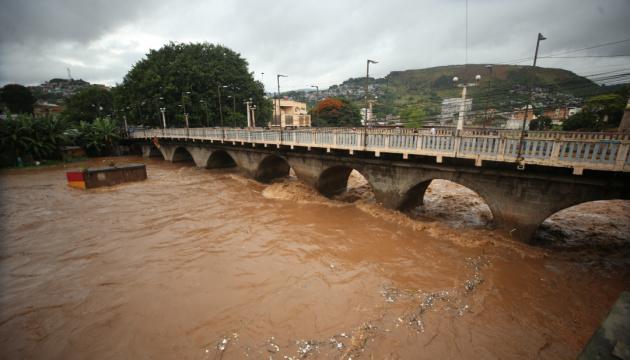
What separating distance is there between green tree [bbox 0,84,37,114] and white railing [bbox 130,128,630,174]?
8550 centimetres

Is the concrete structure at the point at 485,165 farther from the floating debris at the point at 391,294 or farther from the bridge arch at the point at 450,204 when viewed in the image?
the floating debris at the point at 391,294

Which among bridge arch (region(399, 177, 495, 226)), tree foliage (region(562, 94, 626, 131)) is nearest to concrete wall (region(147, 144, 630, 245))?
bridge arch (region(399, 177, 495, 226))

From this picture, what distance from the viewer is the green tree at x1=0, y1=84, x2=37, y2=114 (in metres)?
62.4

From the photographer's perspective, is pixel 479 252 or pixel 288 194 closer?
pixel 479 252

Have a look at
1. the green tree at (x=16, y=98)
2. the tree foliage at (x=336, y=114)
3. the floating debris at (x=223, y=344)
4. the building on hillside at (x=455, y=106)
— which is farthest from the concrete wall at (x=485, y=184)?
the green tree at (x=16, y=98)

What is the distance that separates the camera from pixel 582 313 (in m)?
7.13

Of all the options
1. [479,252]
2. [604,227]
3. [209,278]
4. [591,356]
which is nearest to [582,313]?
[479,252]

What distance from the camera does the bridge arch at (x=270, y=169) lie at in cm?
2167

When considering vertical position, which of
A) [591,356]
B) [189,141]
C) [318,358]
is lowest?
[318,358]

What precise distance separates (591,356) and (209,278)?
888 centimetres

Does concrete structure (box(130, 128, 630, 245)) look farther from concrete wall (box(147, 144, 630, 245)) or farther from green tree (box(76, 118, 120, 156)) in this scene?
green tree (box(76, 118, 120, 156))

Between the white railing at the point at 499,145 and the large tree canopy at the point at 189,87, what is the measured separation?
24929 millimetres

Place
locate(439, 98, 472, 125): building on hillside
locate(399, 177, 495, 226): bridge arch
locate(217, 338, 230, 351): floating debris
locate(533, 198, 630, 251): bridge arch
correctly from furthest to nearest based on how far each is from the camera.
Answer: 1. locate(399, 177, 495, 226): bridge arch
2. locate(439, 98, 472, 125): building on hillside
3. locate(533, 198, 630, 251): bridge arch
4. locate(217, 338, 230, 351): floating debris

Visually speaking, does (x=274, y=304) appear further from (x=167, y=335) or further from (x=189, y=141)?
(x=189, y=141)
